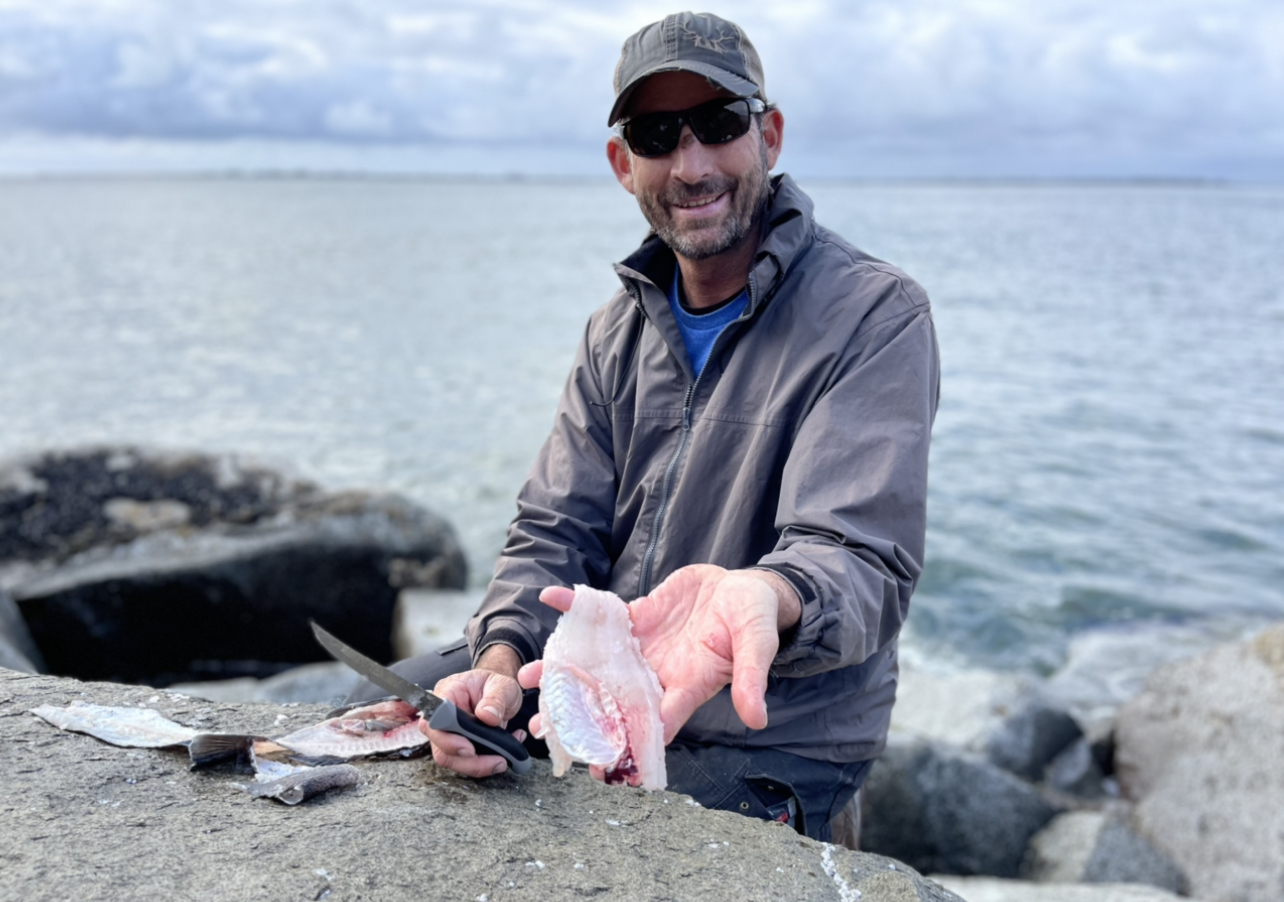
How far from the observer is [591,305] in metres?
32.6

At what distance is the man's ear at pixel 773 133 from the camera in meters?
3.82

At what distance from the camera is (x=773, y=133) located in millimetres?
3863

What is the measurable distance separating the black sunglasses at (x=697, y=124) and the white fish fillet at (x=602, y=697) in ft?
5.59

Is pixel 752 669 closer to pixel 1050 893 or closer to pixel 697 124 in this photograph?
pixel 697 124

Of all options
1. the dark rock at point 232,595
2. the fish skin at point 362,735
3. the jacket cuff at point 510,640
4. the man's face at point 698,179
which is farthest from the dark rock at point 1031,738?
the fish skin at point 362,735

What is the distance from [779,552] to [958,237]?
6636cm

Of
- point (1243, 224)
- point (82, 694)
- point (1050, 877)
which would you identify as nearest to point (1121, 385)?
point (1050, 877)

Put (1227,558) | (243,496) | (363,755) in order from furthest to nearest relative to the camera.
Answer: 1. (1227,558)
2. (243,496)
3. (363,755)

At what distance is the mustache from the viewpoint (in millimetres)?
3559

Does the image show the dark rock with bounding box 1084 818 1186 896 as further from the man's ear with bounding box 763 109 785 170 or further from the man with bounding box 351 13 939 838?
the man's ear with bounding box 763 109 785 170

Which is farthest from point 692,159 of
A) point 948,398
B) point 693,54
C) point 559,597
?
point 948,398

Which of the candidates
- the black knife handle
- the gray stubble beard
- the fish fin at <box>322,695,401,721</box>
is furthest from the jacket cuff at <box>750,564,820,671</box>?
the gray stubble beard

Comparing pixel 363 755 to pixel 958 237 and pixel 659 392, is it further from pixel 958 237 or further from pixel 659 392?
pixel 958 237

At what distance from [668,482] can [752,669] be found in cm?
122
